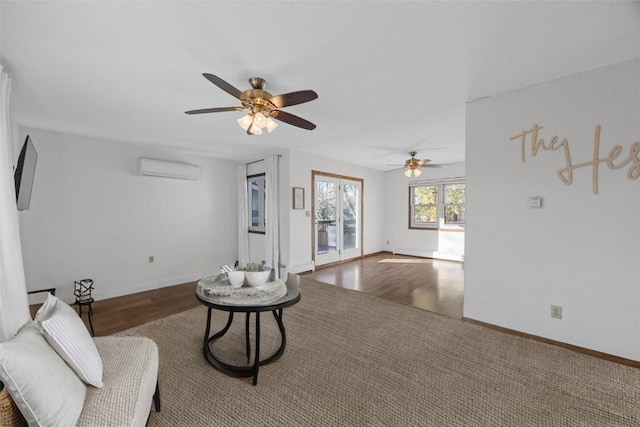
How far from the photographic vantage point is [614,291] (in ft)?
7.04

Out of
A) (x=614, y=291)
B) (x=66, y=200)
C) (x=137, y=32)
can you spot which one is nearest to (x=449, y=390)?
(x=614, y=291)

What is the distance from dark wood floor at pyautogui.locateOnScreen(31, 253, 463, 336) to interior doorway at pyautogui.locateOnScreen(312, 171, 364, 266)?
39 centimetres

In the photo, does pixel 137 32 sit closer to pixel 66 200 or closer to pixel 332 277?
pixel 66 200

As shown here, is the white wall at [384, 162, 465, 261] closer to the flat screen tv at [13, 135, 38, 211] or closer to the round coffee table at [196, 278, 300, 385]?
the round coffee table at [196, 278, 300, 385]

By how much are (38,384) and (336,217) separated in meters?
5.14

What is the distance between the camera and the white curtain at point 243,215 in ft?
18.0

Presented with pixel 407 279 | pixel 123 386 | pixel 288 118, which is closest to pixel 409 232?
pixel 407 279

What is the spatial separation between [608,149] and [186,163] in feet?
17.7

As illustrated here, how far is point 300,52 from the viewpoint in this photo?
190 cm

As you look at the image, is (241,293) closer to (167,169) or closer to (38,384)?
(38,384)

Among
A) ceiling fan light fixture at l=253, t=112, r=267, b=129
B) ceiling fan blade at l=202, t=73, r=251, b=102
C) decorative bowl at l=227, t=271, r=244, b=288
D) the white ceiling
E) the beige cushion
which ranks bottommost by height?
the beige cushion

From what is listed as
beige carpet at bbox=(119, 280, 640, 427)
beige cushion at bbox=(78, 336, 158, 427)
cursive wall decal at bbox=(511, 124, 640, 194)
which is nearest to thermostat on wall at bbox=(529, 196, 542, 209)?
cursive wall decal at bbox=(511, 124, 640, 194)

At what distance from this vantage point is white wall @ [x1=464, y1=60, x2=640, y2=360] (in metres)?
2.11

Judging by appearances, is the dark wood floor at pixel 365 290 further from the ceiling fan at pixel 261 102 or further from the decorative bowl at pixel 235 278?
the ceiling fan at pixel 261 102
